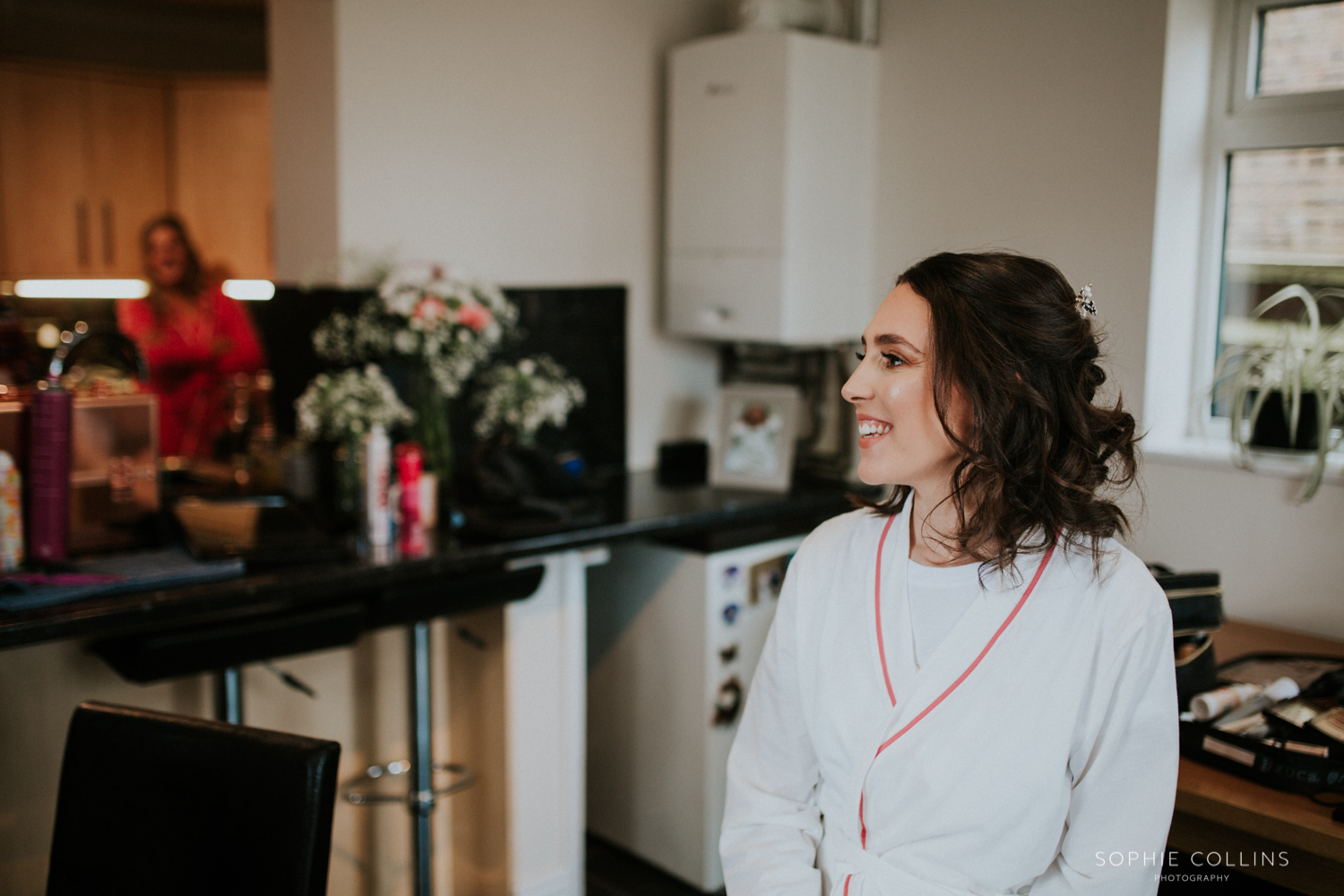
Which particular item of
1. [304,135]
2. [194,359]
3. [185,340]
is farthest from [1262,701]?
[185,340]

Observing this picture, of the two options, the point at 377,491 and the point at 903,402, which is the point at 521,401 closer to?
the point at 377,491

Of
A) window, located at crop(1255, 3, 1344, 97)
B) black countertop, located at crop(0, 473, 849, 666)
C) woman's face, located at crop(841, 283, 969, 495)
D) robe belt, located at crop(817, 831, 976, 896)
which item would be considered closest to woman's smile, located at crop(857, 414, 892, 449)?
woman's face, located at crop(841, 283, 969, 495)

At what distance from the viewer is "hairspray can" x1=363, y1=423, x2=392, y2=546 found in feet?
7.76

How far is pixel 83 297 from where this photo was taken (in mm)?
4977

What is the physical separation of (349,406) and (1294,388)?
6.90 ft

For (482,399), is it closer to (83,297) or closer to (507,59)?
(507,59)

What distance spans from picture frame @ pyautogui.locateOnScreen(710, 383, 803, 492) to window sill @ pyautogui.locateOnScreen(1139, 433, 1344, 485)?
946mm

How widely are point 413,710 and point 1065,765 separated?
1496 mm

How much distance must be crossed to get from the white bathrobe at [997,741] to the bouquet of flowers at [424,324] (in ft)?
4.70

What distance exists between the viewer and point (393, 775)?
2664 millimetres

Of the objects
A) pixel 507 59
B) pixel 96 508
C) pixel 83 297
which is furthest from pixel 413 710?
pixel 83 297

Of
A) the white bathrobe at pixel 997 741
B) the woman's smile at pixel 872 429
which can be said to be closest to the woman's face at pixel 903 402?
the woman's smile at pixel 872 429

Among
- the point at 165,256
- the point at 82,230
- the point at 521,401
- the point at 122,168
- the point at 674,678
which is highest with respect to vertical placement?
the point at 122,168

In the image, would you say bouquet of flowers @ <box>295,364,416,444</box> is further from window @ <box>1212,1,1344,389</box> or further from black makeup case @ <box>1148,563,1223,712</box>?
window @ <box>1212,1,1344,389</box>
